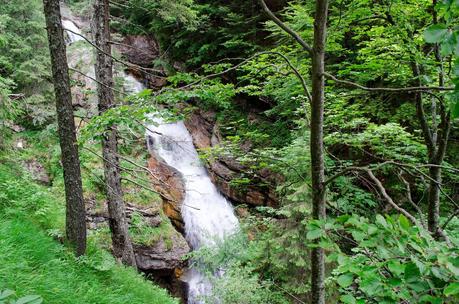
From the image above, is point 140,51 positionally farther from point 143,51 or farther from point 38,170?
point 38,170

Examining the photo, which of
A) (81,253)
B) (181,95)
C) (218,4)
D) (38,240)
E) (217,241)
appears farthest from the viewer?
(218,4)

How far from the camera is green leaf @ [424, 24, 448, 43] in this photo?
0.94 meters

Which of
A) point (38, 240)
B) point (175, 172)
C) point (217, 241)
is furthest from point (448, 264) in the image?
point (175, 172)

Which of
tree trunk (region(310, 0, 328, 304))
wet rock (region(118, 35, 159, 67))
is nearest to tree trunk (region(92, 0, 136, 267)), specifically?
tree trunk (region(310, 0, 328, 304))

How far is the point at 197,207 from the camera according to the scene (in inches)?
470

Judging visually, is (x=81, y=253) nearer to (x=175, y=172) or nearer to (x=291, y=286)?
(x=291, y=286)

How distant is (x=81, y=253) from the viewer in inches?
181

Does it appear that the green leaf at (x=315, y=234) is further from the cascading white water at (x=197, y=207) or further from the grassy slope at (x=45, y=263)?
the cascading white water at (x=197, y=207)

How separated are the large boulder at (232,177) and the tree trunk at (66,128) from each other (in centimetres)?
710

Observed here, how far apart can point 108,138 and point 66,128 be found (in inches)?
81.3

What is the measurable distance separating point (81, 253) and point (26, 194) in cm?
151

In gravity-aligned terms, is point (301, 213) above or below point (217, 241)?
above

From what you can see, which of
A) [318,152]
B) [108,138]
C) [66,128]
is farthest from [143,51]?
[318,152]

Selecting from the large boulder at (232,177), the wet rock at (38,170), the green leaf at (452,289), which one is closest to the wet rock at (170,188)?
the large boulder at (232,177)
